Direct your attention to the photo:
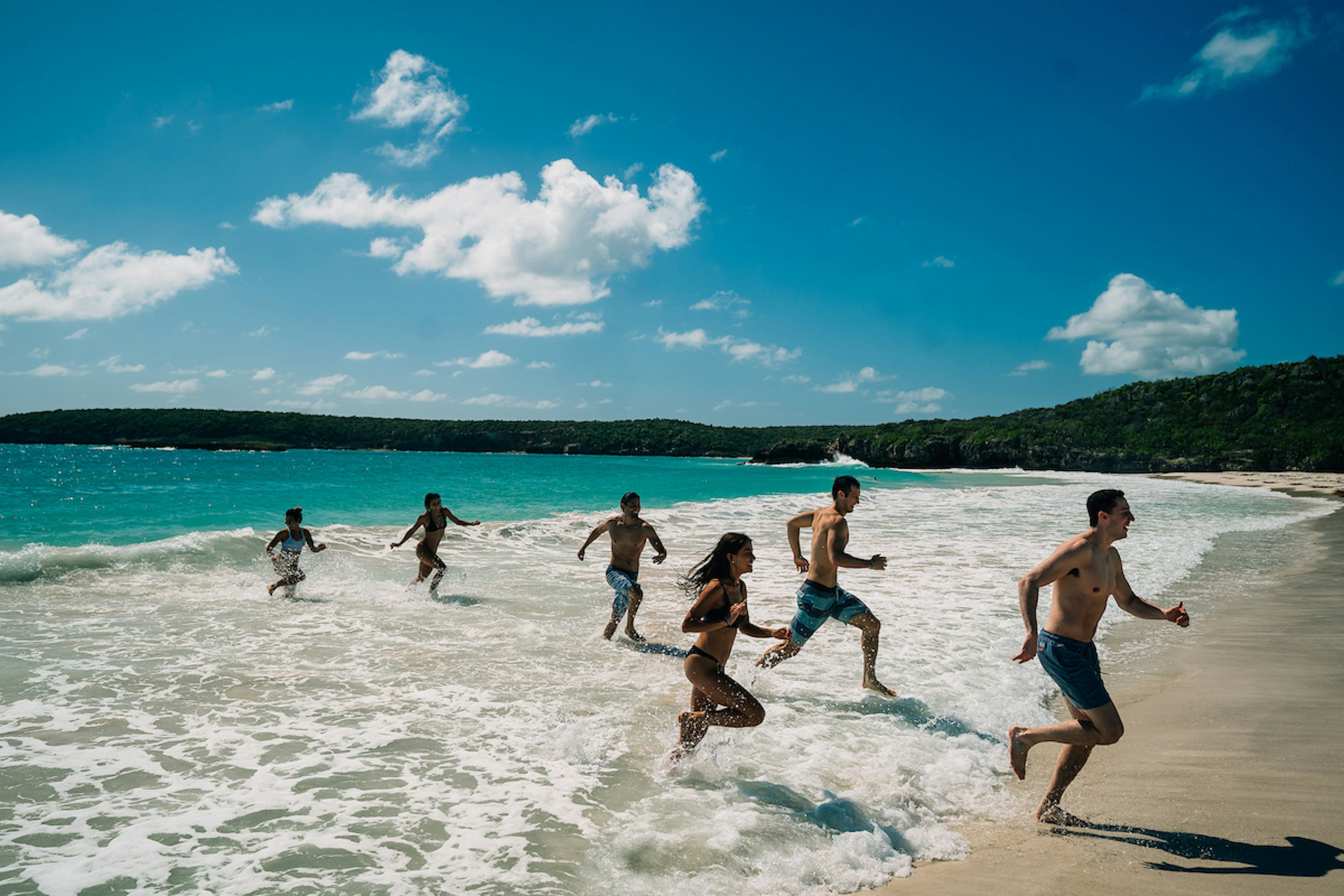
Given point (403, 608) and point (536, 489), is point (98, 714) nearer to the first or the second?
point (403, 608)

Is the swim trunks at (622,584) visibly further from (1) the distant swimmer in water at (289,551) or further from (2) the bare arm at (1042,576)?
(2) the bare arm at (1042,576)

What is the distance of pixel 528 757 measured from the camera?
5.12 meters

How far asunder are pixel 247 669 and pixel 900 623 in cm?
776

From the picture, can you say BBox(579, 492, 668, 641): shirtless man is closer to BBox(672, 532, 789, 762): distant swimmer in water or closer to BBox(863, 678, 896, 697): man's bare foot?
BBox(863, 678, 896, 697): man's bare foot

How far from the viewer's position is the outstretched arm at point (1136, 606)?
13.1 ft

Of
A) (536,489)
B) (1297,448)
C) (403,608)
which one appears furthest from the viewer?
(1297,448)

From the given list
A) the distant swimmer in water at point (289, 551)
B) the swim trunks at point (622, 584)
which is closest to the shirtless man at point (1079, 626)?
the swim trunks at point (622, 584)

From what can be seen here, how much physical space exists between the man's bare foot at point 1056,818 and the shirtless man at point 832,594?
88.0 inches

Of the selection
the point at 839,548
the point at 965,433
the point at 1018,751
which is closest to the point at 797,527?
the point at 839,548

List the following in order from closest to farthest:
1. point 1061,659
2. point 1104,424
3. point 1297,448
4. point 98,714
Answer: point 1061,659 → point 98,714 → point 1297,448 → point 1104,424

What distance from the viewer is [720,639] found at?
4.66 meters

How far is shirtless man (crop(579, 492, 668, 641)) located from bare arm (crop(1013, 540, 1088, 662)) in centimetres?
499

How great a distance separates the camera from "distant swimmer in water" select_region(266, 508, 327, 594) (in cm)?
1074

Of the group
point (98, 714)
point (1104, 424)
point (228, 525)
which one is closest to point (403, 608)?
point (98, 714)
